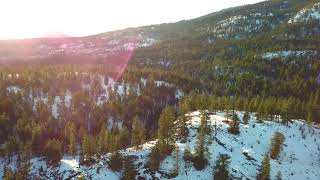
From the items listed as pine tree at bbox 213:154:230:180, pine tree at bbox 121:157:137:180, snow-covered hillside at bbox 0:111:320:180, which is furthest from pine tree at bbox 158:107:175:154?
pine tree at bbox 213:154:230:180

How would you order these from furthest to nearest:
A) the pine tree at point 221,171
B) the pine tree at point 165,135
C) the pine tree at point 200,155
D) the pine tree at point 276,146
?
the pine tree at point 276,146, the pine tree at point 165,135, the pine tree at point 200,155, the pine tree at point 221,171

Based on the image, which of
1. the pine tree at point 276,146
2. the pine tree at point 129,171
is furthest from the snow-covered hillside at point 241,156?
the pine tree at point 129,171

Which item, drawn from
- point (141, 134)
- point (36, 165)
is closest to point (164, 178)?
point (141, 134)

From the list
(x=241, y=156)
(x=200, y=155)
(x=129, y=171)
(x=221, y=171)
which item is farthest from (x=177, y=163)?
(x=241, y=156)

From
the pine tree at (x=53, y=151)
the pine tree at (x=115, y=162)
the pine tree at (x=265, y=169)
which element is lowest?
the pine tree at (x=53, y=151)

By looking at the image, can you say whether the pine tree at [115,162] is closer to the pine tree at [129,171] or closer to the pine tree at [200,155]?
the pine tree at [129,171]

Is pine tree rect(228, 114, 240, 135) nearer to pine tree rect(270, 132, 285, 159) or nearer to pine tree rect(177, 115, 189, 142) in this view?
pine tree rect(270, 132, 285, 159)

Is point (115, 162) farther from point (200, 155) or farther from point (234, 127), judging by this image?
point (234, 127)

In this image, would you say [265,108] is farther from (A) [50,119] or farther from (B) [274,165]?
(A) [50,119]

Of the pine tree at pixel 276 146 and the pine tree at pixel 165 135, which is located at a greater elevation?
the pine tree at pixel 165 135

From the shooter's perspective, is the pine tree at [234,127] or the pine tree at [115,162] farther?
the pine tree at [234,127]
